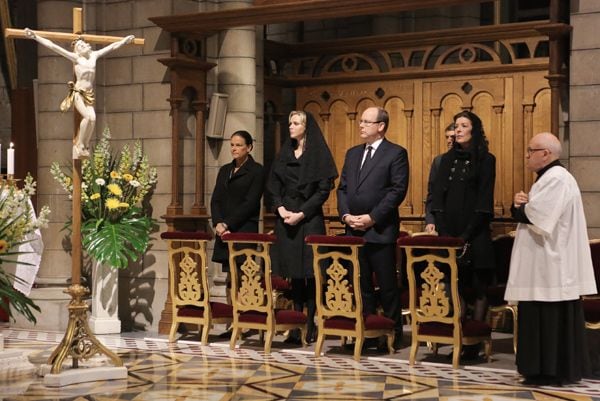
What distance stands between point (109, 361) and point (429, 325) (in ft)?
7.27

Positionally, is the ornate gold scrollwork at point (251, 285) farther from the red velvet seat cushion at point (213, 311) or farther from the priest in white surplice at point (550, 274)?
the priest in white surplice at point (550, 274)

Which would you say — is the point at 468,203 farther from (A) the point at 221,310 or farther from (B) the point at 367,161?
(A) the point at 221,310

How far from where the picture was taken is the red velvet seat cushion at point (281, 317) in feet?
27.8

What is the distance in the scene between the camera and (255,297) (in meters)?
8.48

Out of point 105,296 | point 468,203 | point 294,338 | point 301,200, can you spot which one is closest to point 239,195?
point 301,200

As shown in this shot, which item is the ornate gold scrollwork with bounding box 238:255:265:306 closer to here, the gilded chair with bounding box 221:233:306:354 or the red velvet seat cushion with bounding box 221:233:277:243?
the gilded chair with bounding box 221:233:306:354

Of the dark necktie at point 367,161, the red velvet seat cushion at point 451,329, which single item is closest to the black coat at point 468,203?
the red velvet seat cushion at point 451,329

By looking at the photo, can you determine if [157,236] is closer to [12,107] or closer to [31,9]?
[12,107]

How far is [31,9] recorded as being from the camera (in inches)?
494

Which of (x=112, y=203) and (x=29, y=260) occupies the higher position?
(x=112, y=203)

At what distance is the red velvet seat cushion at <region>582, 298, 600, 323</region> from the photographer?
289 inches

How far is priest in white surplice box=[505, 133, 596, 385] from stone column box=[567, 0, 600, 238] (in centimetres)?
102

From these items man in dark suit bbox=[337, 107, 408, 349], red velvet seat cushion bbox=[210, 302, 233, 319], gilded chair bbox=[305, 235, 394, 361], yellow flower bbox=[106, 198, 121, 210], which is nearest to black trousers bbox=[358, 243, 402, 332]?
man in dark suit bbox=[337, 107, 408, 349]

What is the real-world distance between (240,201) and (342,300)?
4.65 feet
